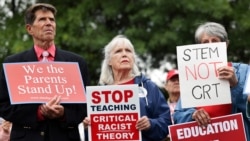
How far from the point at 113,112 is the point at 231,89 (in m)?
1.06

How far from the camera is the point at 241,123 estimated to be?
6508 mm

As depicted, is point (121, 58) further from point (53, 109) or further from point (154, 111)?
point (53, 109)

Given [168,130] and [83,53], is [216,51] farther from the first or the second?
[83,53]

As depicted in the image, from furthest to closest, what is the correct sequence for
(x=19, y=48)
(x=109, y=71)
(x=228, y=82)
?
(x=19, y=48) < (x=109, y=71) < (x=228, y=82)

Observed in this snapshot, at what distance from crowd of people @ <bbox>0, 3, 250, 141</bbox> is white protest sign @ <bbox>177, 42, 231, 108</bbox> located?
0.27ft

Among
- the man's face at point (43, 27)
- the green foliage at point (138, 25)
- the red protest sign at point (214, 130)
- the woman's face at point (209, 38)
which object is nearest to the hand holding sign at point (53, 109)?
the man's face at point (43, 27)

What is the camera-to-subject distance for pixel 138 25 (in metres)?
Answer: 14.0

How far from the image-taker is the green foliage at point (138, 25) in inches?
526

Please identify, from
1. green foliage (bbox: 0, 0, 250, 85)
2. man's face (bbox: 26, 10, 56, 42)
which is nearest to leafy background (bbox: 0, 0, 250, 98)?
green foliage (bbox: 0, 0, 250, 85)

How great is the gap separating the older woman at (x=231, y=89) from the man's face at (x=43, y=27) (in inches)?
50.4

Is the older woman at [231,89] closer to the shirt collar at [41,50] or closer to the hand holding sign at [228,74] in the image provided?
the hand holding sign at [228,74]

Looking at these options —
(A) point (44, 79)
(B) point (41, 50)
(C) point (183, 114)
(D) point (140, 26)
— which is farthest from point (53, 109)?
(D) point (140, 26)

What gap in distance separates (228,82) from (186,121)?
1.74 feet

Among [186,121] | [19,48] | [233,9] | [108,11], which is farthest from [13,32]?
[186,121]
